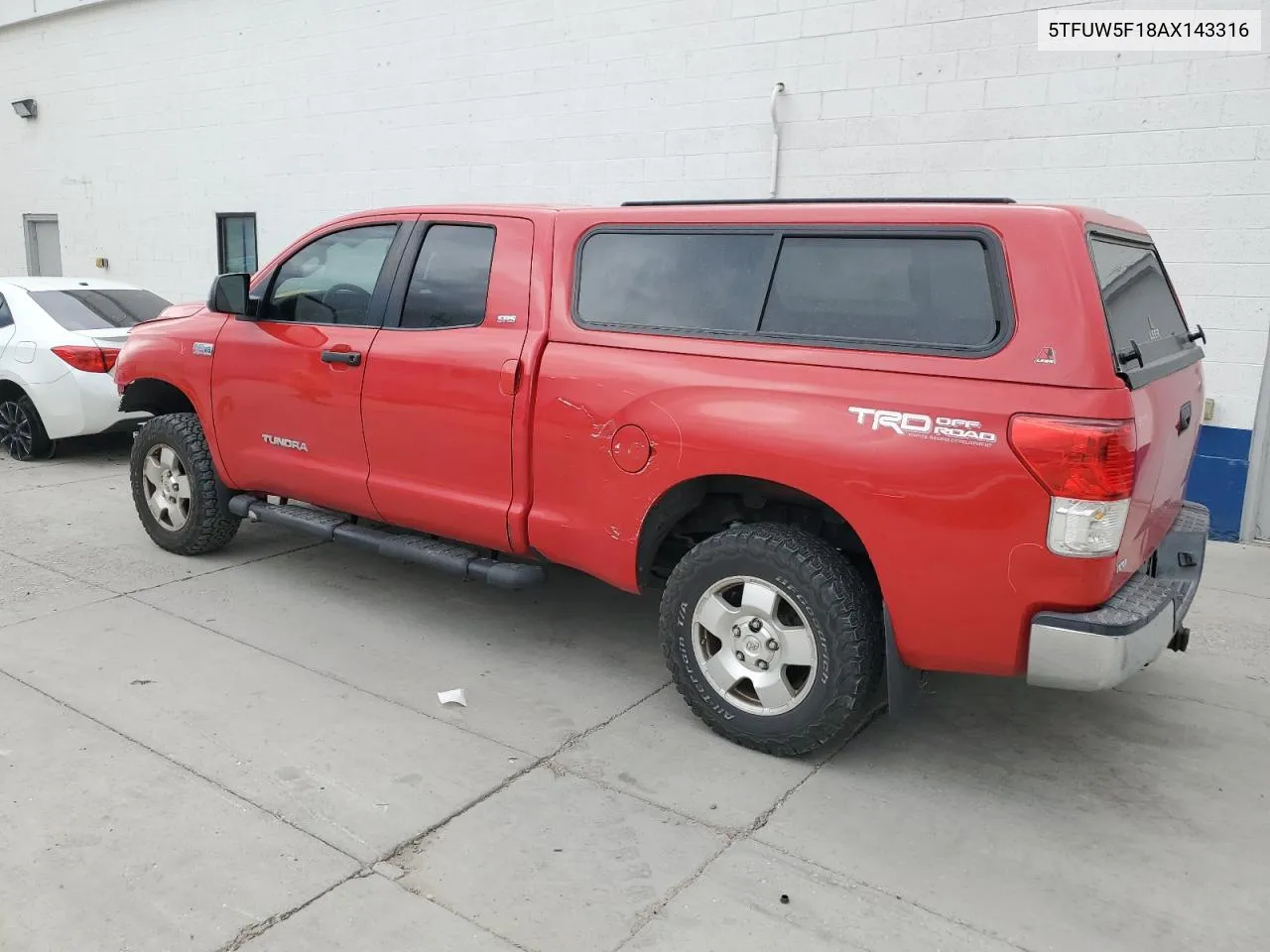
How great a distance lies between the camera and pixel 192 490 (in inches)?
223

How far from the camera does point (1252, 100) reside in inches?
245

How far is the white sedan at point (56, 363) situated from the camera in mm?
7902

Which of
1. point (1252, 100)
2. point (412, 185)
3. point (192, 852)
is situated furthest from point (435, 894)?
point (412, 185)

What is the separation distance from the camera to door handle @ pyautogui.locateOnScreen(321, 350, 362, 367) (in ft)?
15.5

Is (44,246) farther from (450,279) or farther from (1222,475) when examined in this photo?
(1222,475)

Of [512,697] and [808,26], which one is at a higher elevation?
[808,26]

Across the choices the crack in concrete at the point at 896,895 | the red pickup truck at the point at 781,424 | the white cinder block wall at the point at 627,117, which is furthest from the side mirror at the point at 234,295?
the white cinder block wall at the point at 627,117

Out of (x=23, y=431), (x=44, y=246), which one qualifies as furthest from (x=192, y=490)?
(x=44, y=246)

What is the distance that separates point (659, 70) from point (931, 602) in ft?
20.7

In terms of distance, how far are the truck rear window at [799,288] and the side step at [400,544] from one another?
1.13m

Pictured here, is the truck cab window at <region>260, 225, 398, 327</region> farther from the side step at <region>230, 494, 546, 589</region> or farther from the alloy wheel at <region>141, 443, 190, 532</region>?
the alloy wheel at <region>141, 443, 190, 532</region>

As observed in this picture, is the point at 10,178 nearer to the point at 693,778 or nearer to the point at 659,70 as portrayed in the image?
A: the point at 659,70

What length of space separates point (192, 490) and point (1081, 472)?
4.64m

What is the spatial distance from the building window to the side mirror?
7.02 metres
